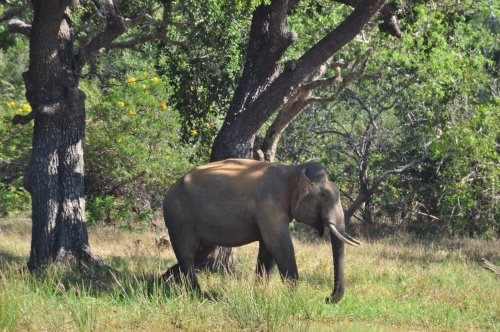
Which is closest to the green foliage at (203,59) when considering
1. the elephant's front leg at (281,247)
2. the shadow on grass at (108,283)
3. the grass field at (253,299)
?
the grass field at (253,299)

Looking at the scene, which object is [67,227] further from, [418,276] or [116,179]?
[116,179]

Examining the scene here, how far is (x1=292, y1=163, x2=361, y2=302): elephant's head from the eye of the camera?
38.1 feet

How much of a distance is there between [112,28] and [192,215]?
344 cm

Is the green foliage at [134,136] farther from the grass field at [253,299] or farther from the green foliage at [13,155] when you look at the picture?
the grass field at [253,299]

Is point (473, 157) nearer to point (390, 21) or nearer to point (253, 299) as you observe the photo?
point (390, 21)

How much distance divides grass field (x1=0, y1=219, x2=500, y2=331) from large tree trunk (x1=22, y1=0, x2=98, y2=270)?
72cm

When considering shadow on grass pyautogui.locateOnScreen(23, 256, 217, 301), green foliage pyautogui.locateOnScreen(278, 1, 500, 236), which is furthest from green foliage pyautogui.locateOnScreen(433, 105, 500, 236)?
shadow on grass pyautogui.locateOnScreen(23, 256, 217, 301)

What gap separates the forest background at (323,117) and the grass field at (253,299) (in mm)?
3432

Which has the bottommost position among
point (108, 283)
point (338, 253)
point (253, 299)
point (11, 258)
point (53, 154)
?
point (11, 258)

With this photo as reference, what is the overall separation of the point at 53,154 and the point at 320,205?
4.42m

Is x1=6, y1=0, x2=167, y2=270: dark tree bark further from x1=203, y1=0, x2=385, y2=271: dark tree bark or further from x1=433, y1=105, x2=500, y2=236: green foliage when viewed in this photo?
x1=433, y1=105, x2=500, y2=236: green foliage

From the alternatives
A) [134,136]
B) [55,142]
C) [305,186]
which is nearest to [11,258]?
[55,142]

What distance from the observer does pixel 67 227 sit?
13500 millimetres

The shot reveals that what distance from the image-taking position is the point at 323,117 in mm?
28922
